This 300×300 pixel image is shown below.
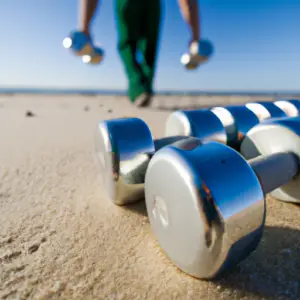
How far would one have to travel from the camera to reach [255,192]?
1.13ft

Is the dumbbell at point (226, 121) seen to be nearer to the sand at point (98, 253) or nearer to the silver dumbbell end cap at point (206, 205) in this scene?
the sand at point (98, 253)

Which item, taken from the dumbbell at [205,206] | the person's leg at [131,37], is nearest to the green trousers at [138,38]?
the person's leg at [131,37]

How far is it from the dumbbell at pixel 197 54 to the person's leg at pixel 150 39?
0.57 m

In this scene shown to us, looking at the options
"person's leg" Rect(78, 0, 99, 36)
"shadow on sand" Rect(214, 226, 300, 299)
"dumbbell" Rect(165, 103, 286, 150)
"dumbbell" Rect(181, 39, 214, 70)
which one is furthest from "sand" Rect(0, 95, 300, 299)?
"dumbbell" Rect(181, 39, 214, 70)

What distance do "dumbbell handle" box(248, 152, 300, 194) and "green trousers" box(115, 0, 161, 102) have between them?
1627 millimetres

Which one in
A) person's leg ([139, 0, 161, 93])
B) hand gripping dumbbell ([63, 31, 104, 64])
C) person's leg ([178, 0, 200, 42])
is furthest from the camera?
person's leg ([139, 0, 161, 93])

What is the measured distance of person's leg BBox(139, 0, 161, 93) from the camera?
2.04 meters

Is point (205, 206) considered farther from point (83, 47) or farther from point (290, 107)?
point (83, 47)

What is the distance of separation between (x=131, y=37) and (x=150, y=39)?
22cm

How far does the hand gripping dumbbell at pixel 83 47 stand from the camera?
1.21m

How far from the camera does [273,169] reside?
458 millimetres

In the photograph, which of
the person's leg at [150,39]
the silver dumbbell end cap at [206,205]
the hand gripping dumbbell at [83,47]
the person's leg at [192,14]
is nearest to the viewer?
the silver dumbbell end cap at [206,205]

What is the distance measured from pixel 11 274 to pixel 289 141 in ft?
1.89

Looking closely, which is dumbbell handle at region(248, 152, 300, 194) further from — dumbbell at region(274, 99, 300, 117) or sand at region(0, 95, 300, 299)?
dumbbell at region(274, 99, 300, 117)
